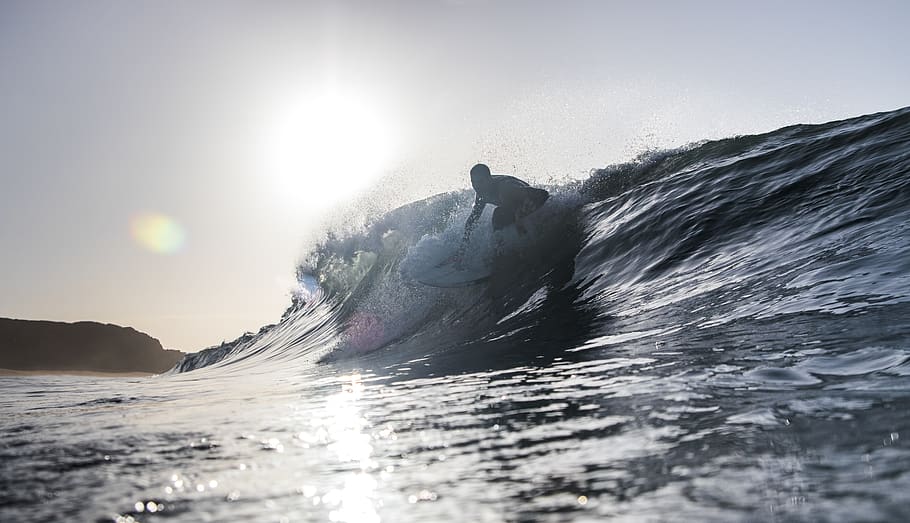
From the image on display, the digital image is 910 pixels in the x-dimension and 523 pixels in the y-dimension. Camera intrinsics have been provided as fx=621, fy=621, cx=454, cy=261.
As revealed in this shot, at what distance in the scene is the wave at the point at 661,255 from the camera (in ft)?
16.7

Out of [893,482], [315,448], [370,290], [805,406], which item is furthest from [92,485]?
[370,290]

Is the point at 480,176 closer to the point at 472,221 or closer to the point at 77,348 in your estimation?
the point at 472,221

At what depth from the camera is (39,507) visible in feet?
6.25

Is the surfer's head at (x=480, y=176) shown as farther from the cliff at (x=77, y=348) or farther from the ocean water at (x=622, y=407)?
the cliff at (x=77, y=348)

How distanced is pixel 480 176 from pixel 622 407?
796 cm

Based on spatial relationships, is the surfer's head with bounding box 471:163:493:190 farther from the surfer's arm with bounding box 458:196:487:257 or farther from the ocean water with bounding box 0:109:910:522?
the ocean water with bounding box 0:109:910:522

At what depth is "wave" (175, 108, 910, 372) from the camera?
509 centimetres

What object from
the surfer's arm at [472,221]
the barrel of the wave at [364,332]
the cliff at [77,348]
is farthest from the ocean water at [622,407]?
the cliff at [77,348]

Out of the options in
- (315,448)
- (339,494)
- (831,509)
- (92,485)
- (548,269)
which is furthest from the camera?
(548,269)

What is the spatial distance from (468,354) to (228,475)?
4.18m

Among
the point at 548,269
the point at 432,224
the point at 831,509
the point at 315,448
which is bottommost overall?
the point at 831,509

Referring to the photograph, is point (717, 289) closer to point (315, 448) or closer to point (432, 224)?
point (315, 448)

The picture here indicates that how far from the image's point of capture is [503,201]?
11086mm

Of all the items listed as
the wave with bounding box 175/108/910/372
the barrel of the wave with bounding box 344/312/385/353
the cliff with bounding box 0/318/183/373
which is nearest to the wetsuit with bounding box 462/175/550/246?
the wave with bounding box 175/108/910/372
